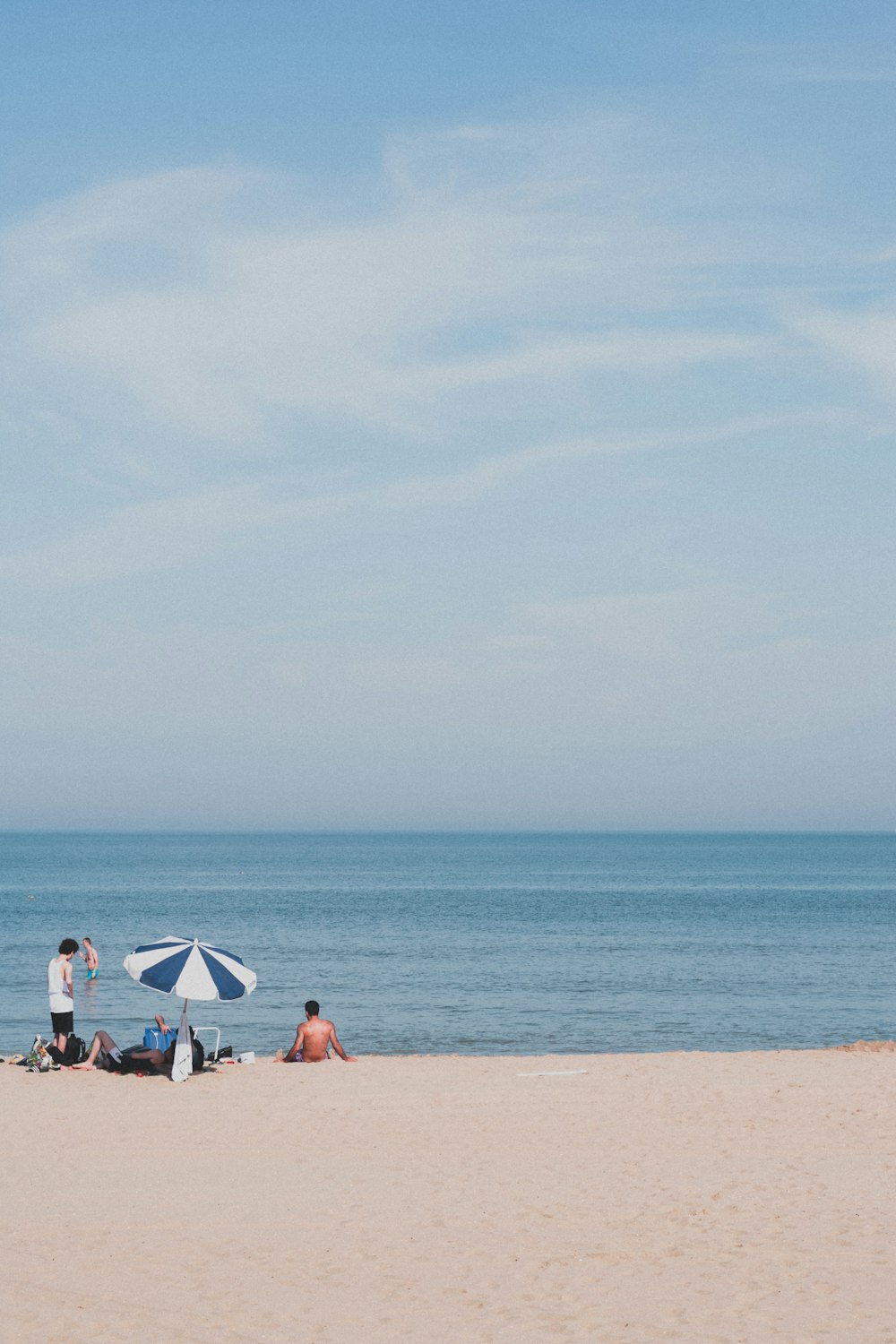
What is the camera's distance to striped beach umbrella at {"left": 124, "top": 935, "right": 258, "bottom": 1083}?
52.3 ft

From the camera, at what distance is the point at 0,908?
68125 mm

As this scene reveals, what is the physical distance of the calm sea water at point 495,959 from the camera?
26.2 metres

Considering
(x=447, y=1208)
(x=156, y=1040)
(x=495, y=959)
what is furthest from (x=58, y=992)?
(x=495, y=959)

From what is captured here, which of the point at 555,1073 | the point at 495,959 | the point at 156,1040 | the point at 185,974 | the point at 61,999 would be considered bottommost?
the point at 495,959

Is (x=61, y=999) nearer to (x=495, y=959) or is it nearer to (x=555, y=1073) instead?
(x=555, y=1073)

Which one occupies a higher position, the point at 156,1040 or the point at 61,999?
the point at 61,999

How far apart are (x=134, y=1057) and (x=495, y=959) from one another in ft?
81.8

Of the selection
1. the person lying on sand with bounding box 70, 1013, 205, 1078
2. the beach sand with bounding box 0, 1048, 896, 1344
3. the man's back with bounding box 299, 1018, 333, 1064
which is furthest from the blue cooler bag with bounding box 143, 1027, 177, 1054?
the man's back with bounding box 299, 1018, 333, 1064

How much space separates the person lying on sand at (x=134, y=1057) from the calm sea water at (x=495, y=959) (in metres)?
6.43

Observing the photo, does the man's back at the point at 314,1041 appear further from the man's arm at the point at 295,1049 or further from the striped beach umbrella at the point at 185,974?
the striped beach umbrella at the point at 185,974

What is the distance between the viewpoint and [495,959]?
40625 millimetres

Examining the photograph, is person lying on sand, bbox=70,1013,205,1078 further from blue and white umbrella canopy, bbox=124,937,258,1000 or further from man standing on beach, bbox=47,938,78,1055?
blue and white umbrella canopy, bbox=124,937,258,1000

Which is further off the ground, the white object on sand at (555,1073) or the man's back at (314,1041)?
the man's back at (314,1041)

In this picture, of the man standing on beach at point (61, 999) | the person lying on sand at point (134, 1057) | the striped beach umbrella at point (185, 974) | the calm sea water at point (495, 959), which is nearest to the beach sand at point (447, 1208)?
the person lying on sand at point (134, 1057)
